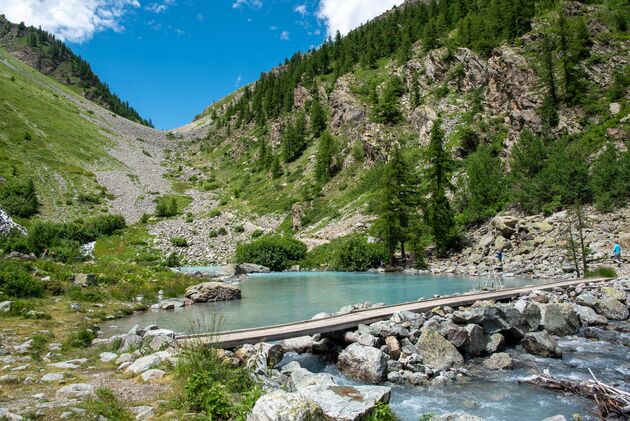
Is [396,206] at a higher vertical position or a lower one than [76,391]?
higher

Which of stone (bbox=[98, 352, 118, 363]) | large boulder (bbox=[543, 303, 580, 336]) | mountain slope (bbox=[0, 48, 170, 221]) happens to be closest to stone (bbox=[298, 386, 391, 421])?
stone (bbox=[98, 352, 118, 363])

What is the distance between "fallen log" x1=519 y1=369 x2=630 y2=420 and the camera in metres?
7.69

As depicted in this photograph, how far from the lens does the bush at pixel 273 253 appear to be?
47.9 metres

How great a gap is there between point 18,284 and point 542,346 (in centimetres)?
1995

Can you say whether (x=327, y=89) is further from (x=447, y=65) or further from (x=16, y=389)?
(x=16, y=389)

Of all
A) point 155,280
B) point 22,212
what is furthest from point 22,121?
point 155,280

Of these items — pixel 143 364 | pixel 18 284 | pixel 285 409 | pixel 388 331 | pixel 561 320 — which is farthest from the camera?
pixel 18 284

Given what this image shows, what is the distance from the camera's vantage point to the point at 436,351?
11.6 metres

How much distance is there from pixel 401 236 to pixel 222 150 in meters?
85.1

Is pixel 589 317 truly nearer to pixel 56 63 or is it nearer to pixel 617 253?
pixel 617 253

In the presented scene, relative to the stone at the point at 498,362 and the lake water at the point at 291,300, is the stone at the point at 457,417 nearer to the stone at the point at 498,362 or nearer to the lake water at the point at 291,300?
the stone at the point at 498,362

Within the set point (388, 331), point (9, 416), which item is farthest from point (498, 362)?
point (9, 416)

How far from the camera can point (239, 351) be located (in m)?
10.5

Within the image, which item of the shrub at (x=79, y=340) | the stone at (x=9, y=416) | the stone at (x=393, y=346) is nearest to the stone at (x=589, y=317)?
the stone at (x=393, y=346)
